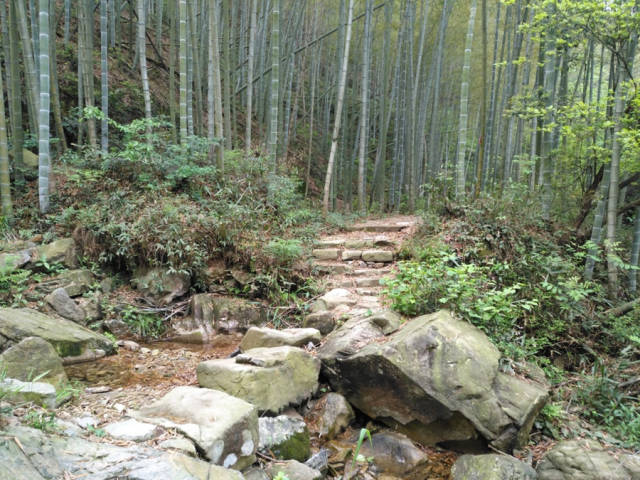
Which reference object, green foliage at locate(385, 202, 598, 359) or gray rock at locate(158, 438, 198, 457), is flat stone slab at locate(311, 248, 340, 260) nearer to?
green foliage at locate(385, 202, 598, 359)

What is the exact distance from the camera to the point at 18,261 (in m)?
4.41

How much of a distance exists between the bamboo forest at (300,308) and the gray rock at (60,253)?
32 mm

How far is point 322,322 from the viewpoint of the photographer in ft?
13.1

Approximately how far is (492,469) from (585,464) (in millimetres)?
598

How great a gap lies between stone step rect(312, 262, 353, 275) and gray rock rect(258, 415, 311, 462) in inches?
100

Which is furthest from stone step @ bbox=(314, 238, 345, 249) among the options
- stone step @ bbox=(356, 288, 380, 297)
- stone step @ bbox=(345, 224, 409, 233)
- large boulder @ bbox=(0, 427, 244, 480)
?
large boulder @ bbox=(0, 427, 244, 480)

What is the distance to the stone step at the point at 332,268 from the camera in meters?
5.23

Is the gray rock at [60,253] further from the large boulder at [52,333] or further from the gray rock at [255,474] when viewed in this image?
the gray rock at [255,474]

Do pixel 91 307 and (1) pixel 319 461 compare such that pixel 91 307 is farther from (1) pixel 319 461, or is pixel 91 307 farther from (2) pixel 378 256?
(2) pixel 378 256

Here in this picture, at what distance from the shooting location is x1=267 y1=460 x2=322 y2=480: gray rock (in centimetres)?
236

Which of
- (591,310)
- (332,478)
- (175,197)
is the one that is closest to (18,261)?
(175,197)

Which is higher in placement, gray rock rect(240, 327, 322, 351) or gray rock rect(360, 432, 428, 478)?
gray rock rect(240, 327, 322, 351)

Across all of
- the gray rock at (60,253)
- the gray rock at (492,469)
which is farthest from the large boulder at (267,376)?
the gray rock at (60,253)

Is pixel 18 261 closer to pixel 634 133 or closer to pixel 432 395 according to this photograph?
pixel 432 395
